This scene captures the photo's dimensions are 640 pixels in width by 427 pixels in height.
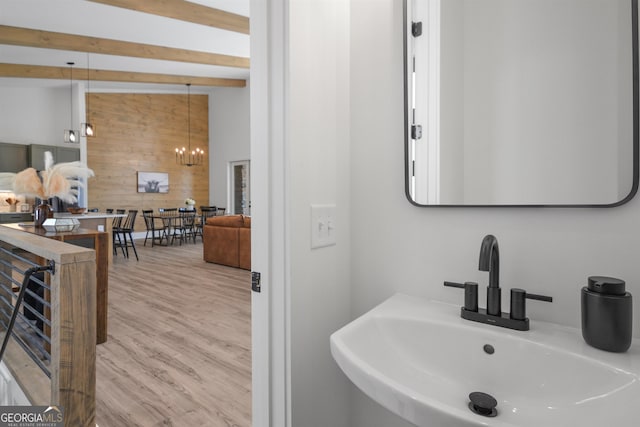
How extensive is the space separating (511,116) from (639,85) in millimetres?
272

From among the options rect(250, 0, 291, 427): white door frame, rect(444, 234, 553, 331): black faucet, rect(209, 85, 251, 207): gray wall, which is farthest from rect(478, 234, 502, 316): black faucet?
rect(209, 85, 251, 207): gray wall

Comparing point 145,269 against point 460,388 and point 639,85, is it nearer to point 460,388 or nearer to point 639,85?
point 460,388

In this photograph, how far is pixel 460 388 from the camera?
869mm

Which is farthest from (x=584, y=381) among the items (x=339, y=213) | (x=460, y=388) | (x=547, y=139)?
(x=339, y=213)

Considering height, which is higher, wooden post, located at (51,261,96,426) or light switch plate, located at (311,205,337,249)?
light switch plate, located at (311,205,337,249)

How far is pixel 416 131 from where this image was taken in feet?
3.75

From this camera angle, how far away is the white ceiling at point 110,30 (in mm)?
4383

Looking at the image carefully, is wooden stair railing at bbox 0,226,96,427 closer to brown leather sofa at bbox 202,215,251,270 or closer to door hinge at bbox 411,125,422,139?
door hinge at bbox 411,125,422,139

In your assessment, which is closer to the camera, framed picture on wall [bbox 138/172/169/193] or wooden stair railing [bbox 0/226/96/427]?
wooden stair railing [bbox 0/226/96/427]

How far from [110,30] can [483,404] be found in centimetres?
627

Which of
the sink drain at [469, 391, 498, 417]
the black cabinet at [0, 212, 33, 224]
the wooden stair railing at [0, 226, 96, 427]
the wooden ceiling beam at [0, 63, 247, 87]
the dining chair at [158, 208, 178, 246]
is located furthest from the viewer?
the dining chair at [158, 208, 178, 246]

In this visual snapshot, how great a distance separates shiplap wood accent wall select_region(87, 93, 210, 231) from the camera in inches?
349

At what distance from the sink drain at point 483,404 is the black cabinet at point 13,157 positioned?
9454mm

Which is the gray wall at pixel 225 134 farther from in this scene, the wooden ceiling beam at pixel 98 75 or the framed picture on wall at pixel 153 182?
the framed picture on wall at pixel 153 182
